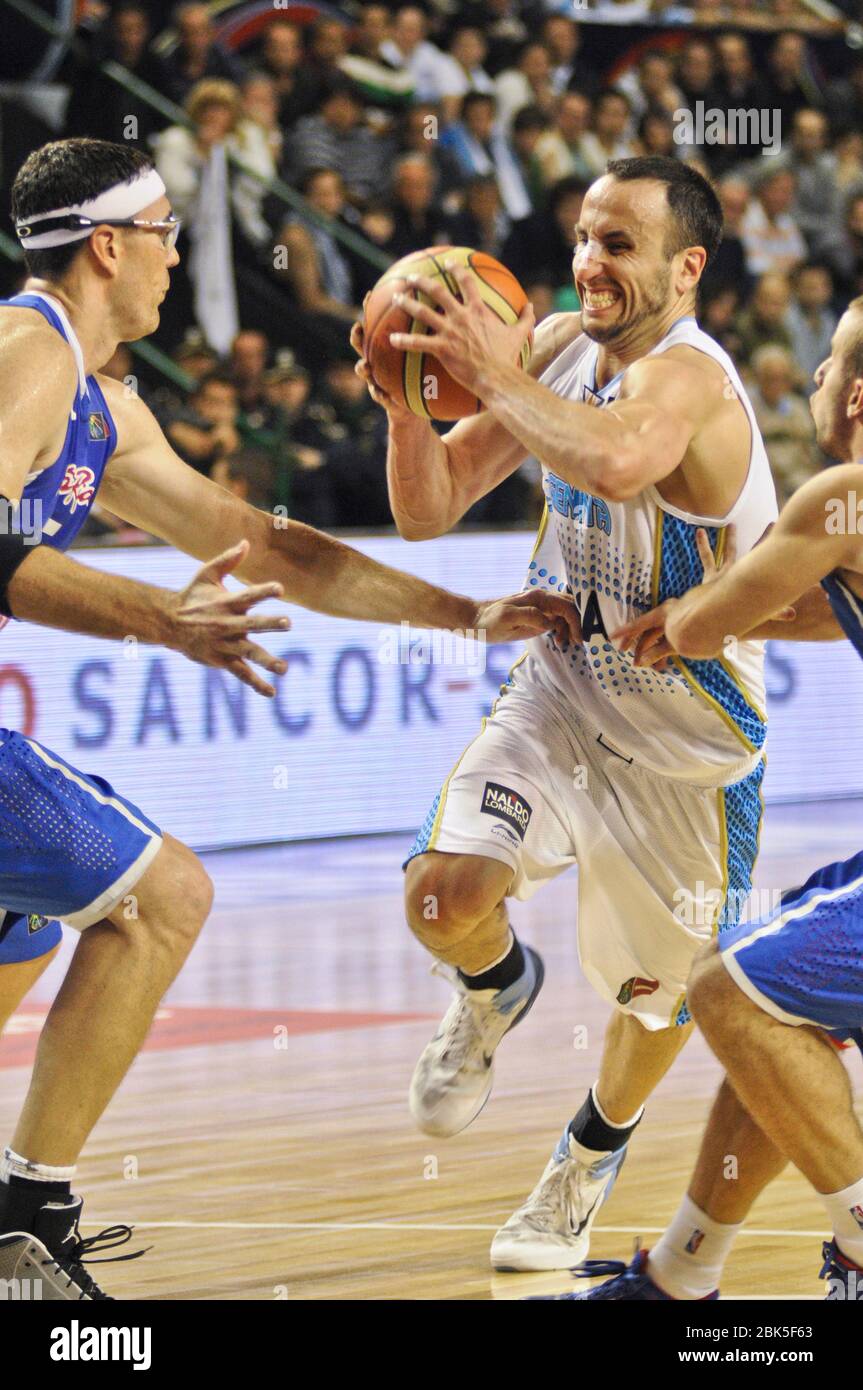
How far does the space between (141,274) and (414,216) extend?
883cm

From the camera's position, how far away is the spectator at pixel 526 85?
14164 millimetres

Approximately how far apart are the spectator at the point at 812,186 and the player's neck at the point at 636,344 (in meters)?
11.4

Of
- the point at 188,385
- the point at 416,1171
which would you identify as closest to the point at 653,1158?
the point at 416,1171

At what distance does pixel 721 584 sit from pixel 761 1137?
42.2 inches

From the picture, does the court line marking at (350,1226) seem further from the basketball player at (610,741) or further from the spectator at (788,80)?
the spectator at (788,80)

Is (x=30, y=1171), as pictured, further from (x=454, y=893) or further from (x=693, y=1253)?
(x=693, y=1253)

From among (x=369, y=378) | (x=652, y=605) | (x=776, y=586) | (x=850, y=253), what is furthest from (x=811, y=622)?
(x=850, y=253)

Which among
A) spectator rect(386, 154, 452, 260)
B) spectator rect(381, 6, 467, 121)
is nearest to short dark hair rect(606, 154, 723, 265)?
spectator rect(386, 154, 452, 260)

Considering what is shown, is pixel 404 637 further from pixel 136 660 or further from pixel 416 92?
pixel 416 92

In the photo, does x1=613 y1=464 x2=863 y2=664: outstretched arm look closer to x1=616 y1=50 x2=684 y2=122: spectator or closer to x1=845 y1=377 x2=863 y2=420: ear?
x1=845 y1=377 x2=863 y2=420: ear

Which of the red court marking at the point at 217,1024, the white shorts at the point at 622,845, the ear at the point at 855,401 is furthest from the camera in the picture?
the red court marking at the point at 217,1024

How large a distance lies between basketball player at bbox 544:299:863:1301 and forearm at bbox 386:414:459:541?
3.61 feet

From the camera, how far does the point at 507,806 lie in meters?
4.52

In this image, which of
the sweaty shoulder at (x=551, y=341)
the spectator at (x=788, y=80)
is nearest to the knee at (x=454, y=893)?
the sweaty shoulder at (x=551, y=341)
